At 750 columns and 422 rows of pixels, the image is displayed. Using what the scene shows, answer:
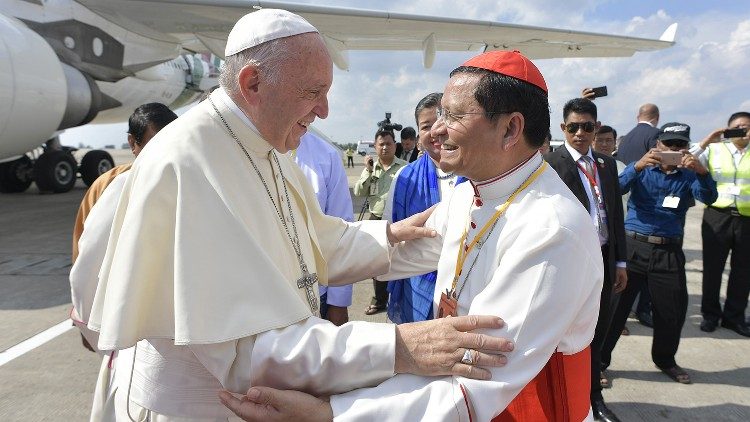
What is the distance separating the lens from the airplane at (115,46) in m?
7.39

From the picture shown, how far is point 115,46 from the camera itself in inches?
402

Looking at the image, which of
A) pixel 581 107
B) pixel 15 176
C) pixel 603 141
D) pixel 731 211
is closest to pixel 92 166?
pixel 15 176

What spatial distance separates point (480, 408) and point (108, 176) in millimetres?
2249

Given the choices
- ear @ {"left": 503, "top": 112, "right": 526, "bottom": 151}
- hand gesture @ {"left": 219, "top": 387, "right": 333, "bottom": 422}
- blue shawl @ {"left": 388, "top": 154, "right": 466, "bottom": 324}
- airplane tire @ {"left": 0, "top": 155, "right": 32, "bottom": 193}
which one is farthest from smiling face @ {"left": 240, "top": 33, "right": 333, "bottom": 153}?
airplane tire @ {"left": 0, "top": 155, "right": 32, "bottom": 193}

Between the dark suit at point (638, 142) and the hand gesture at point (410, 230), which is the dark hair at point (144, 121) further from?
the dark suit at point (638, 142)

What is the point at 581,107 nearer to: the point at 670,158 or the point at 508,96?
the point at 670,158

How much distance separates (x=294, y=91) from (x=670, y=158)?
340 cm

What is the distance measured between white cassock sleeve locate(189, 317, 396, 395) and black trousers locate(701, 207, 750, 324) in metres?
4.91

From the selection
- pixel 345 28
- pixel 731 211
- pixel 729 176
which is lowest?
pixel 731 211

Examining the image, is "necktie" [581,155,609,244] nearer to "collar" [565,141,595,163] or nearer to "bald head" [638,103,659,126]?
"collar" [565,141,595,163]

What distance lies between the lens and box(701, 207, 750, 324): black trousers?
4730mm

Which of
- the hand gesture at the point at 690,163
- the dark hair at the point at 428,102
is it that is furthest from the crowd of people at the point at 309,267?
the hand gesture at the point at 690,163

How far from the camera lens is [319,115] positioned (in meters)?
1.44

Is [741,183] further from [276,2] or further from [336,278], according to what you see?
[276,2]
